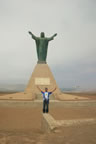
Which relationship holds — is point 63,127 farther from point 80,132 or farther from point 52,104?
point 52,104

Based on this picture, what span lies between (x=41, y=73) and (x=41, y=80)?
0.79 meters

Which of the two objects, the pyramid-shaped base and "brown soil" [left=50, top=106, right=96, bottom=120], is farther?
the pyramid-shaped base

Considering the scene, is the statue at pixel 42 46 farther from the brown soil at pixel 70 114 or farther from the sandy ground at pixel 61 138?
the sandy ground at pixel 61 138

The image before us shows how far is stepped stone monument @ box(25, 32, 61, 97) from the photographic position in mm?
12914

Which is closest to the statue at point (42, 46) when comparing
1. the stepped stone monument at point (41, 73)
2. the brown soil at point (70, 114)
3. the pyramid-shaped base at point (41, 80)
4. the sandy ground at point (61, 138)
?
the stepped stone monument at point (41, 73)

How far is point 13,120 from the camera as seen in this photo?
5848 mm

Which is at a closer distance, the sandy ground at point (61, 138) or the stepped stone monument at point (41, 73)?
the sandy ground at point (61, 138)

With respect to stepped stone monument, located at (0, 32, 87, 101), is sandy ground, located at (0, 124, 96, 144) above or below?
above

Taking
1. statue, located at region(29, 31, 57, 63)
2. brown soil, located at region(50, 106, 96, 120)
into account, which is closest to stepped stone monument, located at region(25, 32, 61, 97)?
statue, located at region(29, 31, 57, 63)

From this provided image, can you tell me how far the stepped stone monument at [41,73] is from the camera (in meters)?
12.9

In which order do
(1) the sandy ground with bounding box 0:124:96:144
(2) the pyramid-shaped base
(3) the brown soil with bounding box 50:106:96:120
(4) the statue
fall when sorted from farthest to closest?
(4) the statue
(2) the pyramid-shaped base
(3) the brown soil with bounding box 50:106:96:120
(1) the sandy ground with bounding box 0:124:96:144

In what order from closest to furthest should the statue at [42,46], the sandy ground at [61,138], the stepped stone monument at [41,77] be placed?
the sandy ground at [61,138], the stepped stone monument at [41,77], the statue at [42,46]

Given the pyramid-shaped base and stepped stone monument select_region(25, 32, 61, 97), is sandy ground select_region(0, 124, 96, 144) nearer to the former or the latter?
stepped stone monument select_region(25, 32, 61, 97)

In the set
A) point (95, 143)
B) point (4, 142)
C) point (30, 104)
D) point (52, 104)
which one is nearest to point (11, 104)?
point (30, 104)
